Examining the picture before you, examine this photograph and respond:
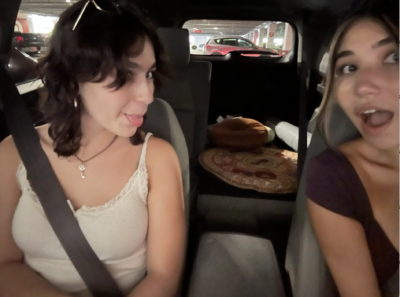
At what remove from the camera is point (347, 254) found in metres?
0.72

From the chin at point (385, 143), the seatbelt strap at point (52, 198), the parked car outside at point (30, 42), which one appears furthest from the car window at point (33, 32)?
the chin at point (385, 143)

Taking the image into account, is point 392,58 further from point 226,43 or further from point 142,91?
point 226,43

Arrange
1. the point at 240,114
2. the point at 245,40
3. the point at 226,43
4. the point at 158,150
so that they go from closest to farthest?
the point at 158,150 → the point at 240,114 → the point at 245,40 → the point at 226,43

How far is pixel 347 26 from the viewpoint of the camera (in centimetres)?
64

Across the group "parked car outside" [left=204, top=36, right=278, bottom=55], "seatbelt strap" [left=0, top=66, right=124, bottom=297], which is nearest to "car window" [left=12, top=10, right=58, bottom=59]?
"seatbelt strap" [left=0, top=66, right=124, bottom=297]

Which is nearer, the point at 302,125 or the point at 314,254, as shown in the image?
the point at 314,254

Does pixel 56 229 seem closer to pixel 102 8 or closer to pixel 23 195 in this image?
pixel 23 195

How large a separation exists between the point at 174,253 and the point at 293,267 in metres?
0.33

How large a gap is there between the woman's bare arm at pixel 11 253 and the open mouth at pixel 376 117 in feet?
2.50

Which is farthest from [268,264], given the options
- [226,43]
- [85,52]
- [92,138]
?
[226,43]

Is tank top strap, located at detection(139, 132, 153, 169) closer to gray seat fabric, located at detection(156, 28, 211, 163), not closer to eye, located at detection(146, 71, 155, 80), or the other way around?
eye, located at detection(146, 71, 155, 80)

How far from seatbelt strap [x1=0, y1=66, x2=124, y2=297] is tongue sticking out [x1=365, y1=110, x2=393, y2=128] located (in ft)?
2.27

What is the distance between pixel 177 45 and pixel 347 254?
3.80ft

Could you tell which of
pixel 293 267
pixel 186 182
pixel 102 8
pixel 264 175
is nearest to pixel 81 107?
Answer: pixel 102 8
